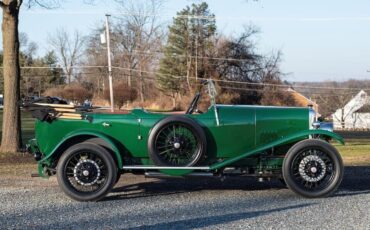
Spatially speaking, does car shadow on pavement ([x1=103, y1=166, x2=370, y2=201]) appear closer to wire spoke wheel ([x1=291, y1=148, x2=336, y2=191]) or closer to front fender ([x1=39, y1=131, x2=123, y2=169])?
wire spoke wheel ([x1=291, y1=148, x2=336, y2=191])

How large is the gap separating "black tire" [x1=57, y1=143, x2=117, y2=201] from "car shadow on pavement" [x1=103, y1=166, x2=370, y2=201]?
0.34 meters

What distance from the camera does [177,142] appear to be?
7340 mm

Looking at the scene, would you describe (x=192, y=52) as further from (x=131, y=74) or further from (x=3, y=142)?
(x=3, y=142)

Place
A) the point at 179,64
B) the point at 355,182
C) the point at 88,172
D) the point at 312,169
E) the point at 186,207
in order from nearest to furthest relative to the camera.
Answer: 1. the point at 186,207
2. the point at 88,172
3. the point at 312,169
4. the point at 355,182
5. the point at 179,64

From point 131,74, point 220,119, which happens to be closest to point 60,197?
point 220,119

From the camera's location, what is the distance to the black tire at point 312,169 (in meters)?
7.39

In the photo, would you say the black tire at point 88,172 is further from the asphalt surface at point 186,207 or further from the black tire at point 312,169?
the black tire at point 312,169

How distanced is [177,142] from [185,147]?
0.13 m

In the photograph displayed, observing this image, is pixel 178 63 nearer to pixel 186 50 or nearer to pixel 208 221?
pixel 186 50

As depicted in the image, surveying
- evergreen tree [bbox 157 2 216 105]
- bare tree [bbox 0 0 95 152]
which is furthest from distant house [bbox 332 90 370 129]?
bare tree [bbox 0 0 95 152]

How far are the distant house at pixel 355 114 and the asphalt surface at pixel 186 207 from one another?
7183cm

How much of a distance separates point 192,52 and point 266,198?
2062 inches

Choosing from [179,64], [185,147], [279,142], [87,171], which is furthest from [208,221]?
[179,64]

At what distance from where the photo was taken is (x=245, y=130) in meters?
7.57
